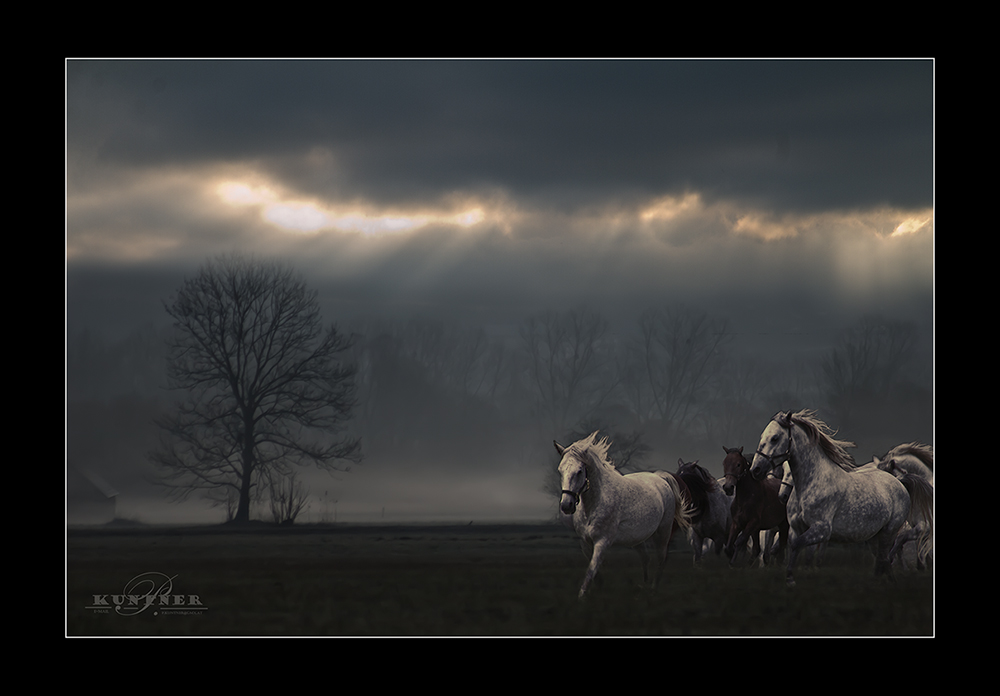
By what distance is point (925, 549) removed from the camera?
11156 mm

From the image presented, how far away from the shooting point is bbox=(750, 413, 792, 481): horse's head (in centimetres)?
1052

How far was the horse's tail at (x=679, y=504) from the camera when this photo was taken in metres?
11.4

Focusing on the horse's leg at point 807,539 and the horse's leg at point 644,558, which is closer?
the horse's leg at point 807,539

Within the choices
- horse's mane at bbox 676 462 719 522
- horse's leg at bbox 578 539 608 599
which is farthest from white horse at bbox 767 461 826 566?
horse's leg at bbox 578 539 608 599

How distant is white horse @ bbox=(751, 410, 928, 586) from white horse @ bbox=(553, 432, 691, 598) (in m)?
1.49

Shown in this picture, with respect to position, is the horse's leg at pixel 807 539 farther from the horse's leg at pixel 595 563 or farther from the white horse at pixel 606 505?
the horse's leg at pixel 595 563

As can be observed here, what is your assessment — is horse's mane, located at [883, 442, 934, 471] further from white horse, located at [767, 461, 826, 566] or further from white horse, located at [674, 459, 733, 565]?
white horse, located at [674, 459, 733, 565]

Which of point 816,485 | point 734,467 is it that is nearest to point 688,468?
point 734,467

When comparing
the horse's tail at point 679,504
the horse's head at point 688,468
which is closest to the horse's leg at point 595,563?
the horse's tail at point 679,504

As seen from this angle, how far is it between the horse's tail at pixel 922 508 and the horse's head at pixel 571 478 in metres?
4.99

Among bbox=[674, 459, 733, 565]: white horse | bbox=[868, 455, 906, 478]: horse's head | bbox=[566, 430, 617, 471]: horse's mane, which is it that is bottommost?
bbox=[674, 459, 733, 565]: white horse

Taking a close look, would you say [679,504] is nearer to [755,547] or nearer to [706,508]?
[706,508]

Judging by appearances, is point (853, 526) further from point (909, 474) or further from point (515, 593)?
point (515, 593)
